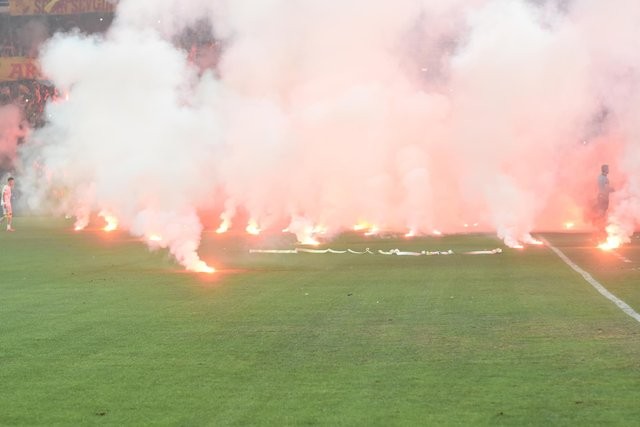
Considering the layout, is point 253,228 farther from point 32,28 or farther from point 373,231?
point 32,28

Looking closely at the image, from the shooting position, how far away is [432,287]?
1958cm

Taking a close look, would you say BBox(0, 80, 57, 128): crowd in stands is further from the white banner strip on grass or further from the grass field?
the grass field

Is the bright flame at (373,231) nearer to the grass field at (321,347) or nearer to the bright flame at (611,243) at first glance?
the bright flame at (611,243)

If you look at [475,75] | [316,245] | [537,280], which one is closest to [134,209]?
[316,245]

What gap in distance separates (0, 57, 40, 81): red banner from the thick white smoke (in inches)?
416

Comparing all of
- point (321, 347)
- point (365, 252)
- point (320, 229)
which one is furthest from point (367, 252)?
point (321, 347)

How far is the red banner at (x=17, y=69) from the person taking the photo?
61.7 m

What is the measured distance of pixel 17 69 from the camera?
61.8 metres

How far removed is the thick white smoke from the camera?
29109 millimetres

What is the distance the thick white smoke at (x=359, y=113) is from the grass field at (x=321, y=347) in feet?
21.5

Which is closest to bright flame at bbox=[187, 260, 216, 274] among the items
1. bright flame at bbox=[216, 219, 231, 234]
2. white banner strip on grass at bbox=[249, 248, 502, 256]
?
white banner strip on grass at bbox=[249, 248, 502, 256]

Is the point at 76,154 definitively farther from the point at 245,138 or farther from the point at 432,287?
the point at 432,287

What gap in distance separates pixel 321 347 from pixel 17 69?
52467 mm

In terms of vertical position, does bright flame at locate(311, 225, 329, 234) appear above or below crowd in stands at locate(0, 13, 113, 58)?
below
